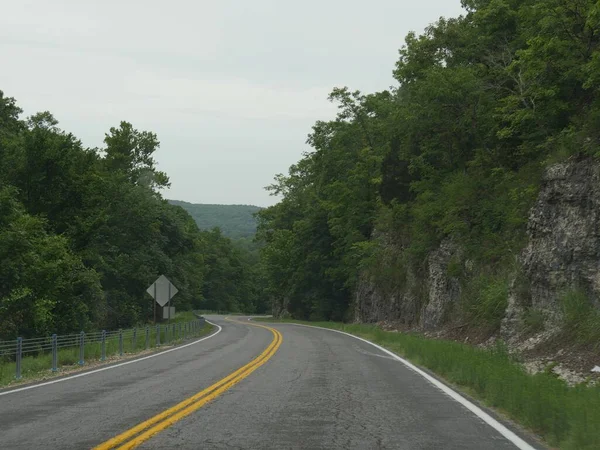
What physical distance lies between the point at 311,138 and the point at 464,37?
3605 cm

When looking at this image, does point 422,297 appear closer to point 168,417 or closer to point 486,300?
point 486,300

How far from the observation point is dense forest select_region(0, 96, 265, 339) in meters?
29.4

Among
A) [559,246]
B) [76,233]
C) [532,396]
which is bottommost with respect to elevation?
[532,396]

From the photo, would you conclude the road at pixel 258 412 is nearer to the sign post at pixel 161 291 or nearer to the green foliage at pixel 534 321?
the green foliage at pixel 534 321

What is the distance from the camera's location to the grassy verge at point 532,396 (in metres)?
7.41

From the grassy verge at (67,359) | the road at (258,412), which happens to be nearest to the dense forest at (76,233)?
the grassy verge at (67,359)

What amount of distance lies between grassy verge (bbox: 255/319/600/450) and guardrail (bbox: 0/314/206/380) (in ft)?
35.1

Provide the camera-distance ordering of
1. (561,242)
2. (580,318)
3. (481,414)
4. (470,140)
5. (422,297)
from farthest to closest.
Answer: (422,297)
(470,140)
(561,242)
(580,318)
(481,414)

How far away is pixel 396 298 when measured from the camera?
4572cm

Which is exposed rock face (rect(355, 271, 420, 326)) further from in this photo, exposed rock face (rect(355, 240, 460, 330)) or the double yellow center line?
the double yellow center line

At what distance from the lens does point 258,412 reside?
10.0 m

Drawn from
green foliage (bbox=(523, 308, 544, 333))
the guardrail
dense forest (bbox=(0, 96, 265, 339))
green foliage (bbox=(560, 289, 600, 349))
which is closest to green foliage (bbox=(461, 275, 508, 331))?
green foliage (bbox=(523, 308, 544, 333))

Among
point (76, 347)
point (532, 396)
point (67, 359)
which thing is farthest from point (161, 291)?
point (532, 396)

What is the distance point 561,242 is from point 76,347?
1709 centimetres
